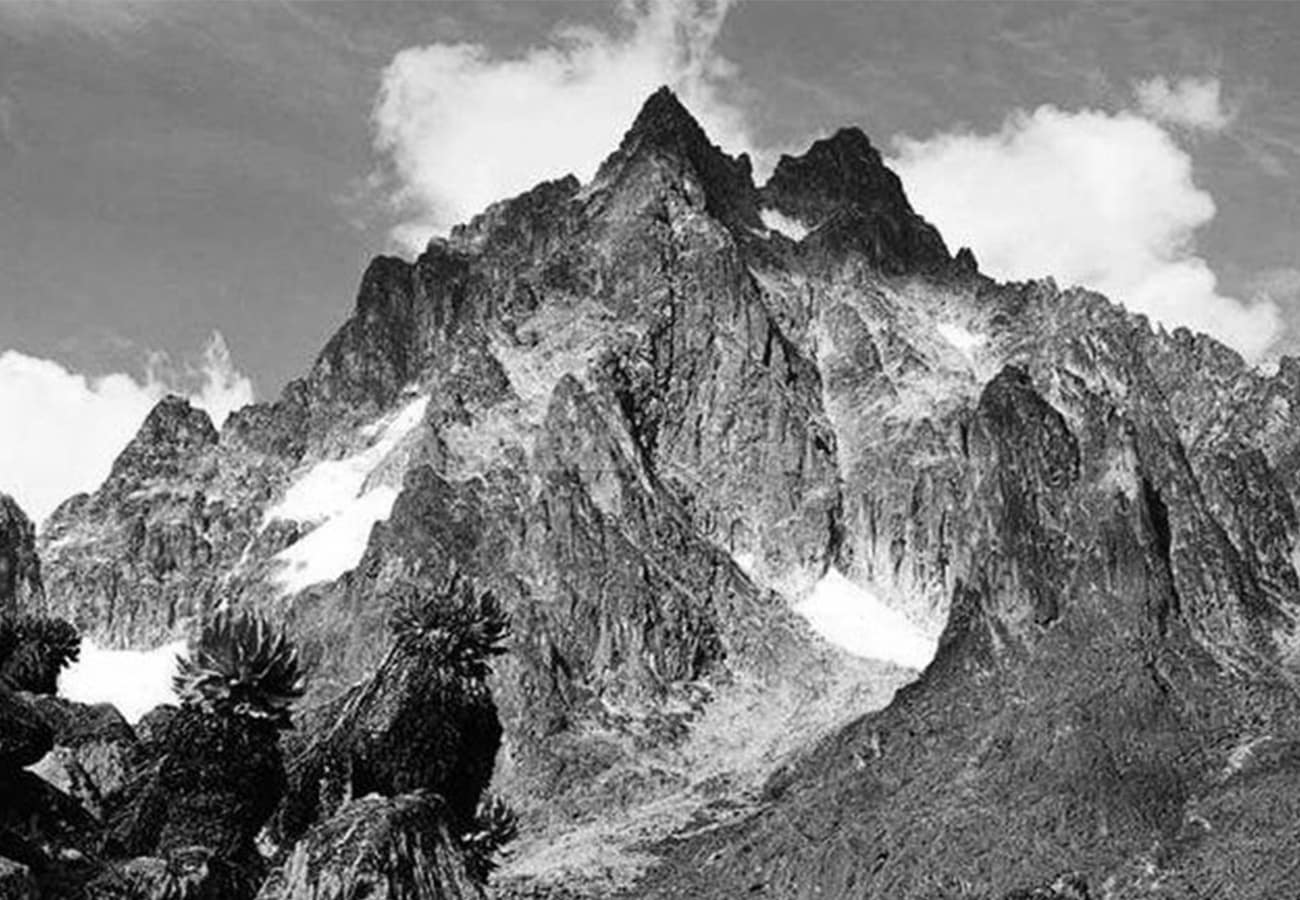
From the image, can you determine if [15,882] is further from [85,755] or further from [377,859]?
[85,755]

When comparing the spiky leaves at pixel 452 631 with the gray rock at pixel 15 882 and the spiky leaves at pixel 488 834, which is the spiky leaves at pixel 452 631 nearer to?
the spiky leaves at pixel 488 834

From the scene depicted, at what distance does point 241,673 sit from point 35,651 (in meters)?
10.9

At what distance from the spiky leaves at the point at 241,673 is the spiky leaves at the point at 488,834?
10.7ft

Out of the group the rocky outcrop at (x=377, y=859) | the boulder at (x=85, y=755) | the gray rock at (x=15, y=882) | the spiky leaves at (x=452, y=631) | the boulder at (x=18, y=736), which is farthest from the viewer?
the boulder at (x=85, y=755)

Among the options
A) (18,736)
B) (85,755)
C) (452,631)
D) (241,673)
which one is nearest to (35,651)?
(85,755)

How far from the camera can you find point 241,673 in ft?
92.4

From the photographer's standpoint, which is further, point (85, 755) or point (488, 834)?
point (85, 755)

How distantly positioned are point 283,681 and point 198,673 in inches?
46.9

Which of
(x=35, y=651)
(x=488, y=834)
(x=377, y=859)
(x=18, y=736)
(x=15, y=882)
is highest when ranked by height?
(x=35, y=651)

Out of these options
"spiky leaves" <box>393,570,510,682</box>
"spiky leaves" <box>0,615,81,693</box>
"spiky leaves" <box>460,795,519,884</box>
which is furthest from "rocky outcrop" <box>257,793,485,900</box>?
"spiky leaves" <box>0,615,81,693</box>

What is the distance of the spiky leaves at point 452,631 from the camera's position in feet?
90.4

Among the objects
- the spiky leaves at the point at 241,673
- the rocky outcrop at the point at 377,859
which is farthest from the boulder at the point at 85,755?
the rocky outcrop at the point at 377,859

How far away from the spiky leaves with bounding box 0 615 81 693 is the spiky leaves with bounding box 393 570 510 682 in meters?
11.7

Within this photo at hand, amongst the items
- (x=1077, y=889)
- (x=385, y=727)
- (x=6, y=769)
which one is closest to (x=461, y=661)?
(x=385, y=727)
